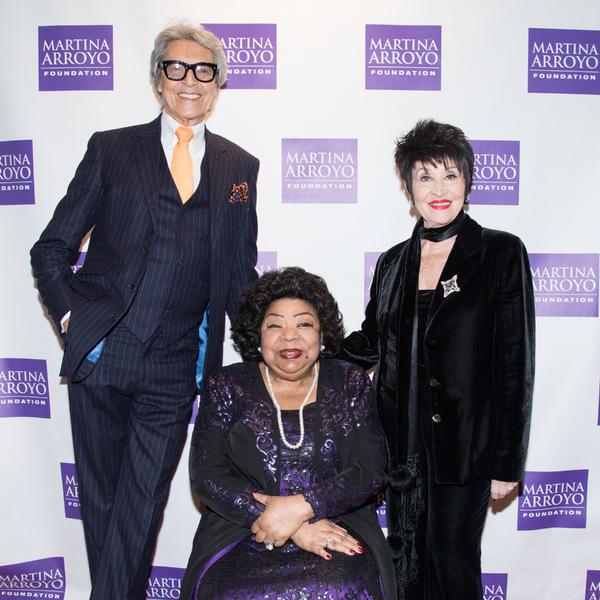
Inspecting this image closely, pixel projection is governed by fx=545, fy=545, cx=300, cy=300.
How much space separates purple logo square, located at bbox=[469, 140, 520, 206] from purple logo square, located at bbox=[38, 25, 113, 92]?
1738mm

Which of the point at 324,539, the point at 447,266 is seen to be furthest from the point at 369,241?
the point at 324,539

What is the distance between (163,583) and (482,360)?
6.57ft

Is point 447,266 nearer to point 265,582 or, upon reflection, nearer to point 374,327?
point 374,327

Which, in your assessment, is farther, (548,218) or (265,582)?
(548,218)

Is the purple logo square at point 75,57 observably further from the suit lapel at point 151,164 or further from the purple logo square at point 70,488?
the purple logo square at point 70,488

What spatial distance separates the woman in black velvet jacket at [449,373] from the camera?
1763 mm

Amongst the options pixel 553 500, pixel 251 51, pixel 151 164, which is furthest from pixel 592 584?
pixel 251 51

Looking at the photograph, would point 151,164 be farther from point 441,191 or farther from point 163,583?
point 163,583

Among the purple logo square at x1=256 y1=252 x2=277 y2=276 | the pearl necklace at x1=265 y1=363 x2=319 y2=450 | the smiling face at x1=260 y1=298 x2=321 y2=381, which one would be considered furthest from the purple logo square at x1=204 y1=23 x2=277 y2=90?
the pearl necklace at x1=265 y1=363 x2=319 y2=450

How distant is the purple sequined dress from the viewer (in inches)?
59.2

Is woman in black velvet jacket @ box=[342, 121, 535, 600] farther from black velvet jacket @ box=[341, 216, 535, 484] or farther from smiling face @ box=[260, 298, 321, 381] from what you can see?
smiling face @ box=[260, 298, 321, 381]

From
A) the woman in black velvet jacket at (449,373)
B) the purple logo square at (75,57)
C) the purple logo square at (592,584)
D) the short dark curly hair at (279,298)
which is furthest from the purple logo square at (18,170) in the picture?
the purple logo square at (592,584)

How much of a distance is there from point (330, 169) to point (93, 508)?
1.73 metres

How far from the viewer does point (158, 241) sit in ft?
6.19
